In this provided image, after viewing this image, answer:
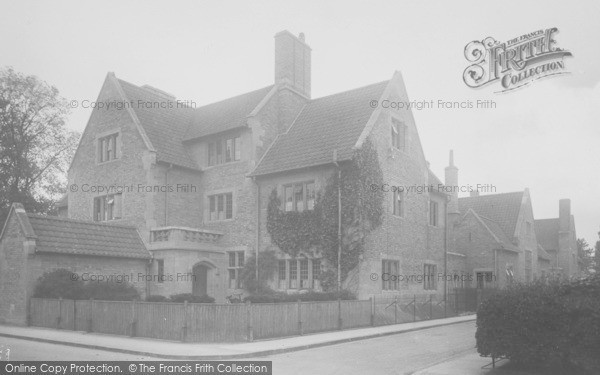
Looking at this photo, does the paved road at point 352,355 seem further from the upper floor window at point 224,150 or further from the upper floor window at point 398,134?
the upper floor window at point 224,150

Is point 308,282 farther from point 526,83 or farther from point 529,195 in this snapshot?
point 529,195

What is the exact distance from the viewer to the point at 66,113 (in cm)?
4456

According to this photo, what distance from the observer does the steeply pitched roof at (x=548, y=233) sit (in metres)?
55.7

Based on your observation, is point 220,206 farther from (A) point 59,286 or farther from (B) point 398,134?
(B) point 398,134

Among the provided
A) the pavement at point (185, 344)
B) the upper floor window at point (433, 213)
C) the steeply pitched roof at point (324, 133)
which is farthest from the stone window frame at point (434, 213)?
the pavement at point (185, 344)

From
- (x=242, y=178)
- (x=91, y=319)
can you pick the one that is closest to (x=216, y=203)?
(x=242, y=178)

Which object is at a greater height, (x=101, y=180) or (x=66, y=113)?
(x=66, y=113)

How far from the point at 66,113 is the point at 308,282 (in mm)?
27691

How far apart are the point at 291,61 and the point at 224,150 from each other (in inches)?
254

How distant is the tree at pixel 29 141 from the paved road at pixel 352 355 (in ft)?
67.7

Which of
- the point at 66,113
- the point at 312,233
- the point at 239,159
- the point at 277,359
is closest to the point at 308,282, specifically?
the point at 312,233

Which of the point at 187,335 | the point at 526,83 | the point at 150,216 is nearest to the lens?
the point at 526,83

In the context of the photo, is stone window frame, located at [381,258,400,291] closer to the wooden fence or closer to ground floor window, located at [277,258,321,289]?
the wooden fence

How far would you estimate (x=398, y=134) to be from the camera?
2994cm
